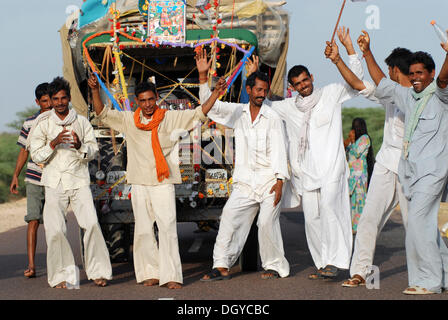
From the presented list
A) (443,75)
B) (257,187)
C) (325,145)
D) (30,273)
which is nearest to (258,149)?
(257,187)

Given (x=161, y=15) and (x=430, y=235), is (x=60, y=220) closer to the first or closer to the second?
(x=161, y=15)

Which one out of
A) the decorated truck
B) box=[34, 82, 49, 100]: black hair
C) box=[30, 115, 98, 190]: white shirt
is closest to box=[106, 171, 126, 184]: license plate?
the decorated truck

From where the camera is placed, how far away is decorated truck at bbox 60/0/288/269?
7746 millimetres

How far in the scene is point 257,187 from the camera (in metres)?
7.18

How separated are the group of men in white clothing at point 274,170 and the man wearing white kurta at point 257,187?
0.04ft

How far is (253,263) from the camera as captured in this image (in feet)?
25.5

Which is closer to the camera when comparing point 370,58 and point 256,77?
point 370,58

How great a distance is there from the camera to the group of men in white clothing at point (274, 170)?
6.18m

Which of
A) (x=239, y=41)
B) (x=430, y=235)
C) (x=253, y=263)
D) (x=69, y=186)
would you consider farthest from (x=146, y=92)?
(x=430, y=235)

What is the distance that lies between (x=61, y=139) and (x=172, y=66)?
10.5ft

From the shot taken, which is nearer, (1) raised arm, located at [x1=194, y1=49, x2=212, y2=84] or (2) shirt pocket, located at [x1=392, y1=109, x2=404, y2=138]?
(2) shirt pocket, located at [x1=392, y1=109, x2=404, y2=138]

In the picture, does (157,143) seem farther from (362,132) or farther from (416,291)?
(362,132)

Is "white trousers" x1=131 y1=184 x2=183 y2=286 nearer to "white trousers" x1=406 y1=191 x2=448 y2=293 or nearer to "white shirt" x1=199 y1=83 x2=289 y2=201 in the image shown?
"white shirt" x1=199 y1=83 x2=289 y2=201

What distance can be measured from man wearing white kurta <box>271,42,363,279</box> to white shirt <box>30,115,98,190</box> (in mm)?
2165
